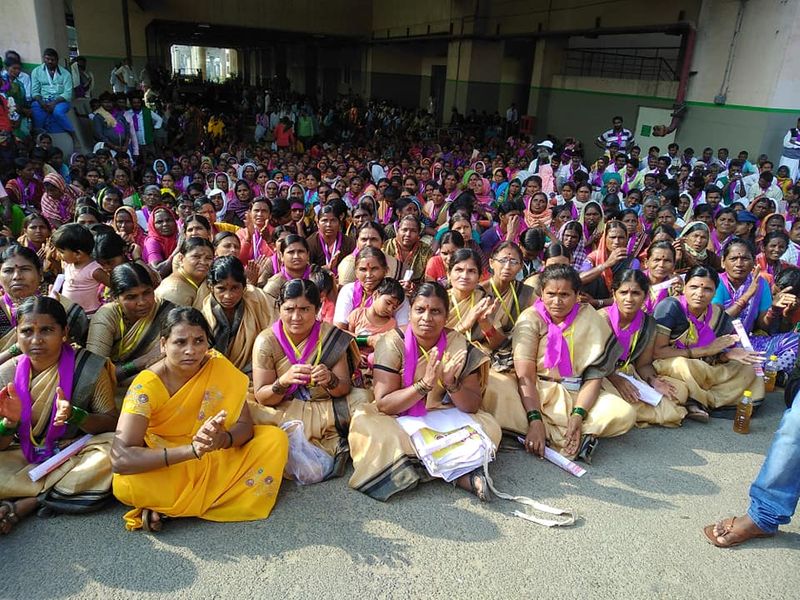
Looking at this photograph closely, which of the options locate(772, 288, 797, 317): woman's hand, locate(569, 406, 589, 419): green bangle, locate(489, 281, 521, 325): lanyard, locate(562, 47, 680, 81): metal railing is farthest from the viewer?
locate(562, 47, 680, 81): metal railing

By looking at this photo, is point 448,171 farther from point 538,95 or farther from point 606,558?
point 538,95

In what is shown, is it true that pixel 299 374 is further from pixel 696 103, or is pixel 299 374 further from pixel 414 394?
pixel 696 103

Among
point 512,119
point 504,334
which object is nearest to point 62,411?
point 504,334

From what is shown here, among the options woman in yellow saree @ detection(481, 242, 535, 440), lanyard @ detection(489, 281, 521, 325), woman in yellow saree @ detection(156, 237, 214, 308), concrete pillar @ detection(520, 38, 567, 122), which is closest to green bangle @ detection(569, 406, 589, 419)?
woman in yellow saree @ detection(481, 242, 535, 440)

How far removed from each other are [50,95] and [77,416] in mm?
8289

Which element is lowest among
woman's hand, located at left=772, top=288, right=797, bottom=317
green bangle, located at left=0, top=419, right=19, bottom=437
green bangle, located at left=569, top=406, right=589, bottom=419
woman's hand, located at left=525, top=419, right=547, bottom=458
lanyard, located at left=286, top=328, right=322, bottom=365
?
woman's hand, located at left=525, top=419, right=547, bottom=458

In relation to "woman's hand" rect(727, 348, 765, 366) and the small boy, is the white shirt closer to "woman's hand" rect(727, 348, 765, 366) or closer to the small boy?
the small boy

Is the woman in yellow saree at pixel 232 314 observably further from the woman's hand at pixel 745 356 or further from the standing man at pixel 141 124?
the standing man at pixel 141 124

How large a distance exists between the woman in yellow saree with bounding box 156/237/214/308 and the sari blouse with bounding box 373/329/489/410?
1345 mm

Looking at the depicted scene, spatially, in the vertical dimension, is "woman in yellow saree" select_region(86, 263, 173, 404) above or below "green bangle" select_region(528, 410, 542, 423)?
above

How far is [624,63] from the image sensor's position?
50.3 feet

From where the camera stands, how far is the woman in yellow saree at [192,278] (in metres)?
3.60

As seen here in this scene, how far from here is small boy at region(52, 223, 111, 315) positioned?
11.8 ft

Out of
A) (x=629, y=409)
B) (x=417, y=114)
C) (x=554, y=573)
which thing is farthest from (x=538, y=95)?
(x=554, y=573)
